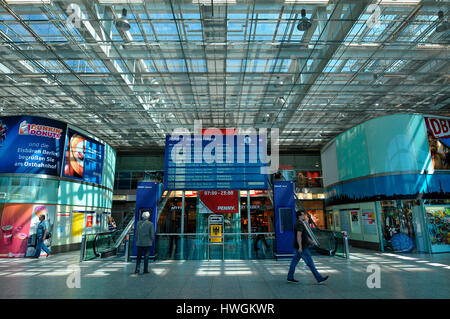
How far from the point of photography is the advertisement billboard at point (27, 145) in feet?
38.9

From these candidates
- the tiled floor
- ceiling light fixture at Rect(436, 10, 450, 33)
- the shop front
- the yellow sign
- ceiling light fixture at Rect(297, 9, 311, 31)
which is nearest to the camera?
the tiled floor

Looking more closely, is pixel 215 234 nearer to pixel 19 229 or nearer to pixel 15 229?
pixel 19 229

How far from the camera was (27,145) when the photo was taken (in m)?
12.0

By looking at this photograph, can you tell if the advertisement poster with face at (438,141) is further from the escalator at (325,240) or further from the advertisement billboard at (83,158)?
the advertisement billboard at (83,158)

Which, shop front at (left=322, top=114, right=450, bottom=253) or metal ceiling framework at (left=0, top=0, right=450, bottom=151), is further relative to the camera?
shop front at (left=322, top=114, right=450, bottom=253)

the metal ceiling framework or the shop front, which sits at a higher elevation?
the metal ceiling framework

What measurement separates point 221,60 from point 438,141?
11296 millimetres

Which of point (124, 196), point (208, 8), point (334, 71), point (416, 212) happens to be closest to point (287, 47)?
point (334, 71)

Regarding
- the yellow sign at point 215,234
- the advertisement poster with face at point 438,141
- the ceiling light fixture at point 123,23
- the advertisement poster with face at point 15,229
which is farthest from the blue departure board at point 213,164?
the advertisement poster with face at point 438,141

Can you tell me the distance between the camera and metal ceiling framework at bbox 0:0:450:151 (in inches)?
376

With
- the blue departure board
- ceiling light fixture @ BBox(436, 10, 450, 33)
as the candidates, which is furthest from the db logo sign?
the blue departure board

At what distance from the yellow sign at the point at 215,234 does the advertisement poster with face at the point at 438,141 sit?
10726mm

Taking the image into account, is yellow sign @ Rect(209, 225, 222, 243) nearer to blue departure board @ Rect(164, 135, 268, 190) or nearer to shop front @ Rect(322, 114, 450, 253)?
blue departure board @ Rect(164, 135, 268, 190)

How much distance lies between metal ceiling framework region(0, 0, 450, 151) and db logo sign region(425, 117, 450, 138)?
223cm
